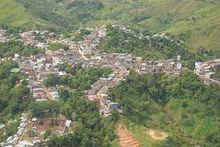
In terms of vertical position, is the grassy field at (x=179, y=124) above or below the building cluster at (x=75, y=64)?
below

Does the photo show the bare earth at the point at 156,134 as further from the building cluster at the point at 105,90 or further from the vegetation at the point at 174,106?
the building cluster at the point at 105,90

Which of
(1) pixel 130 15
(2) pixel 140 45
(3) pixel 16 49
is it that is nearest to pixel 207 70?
(2) pixel 140 45

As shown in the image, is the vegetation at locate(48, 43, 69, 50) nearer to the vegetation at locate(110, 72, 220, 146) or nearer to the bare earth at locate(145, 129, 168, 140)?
the vegetation at locate(110, 72, 220, 146)

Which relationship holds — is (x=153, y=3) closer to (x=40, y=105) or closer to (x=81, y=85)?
(x=81, y=85)

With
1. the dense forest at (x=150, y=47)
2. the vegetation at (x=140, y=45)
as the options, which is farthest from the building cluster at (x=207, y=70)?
the vegetation at (x=140, y=45)

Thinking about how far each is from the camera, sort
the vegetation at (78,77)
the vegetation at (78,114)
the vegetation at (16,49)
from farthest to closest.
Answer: the vegetation at (16,49) < the vegetation at (78,77) < the vegetation at (78,114)

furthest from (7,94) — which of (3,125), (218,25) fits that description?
(218,25)

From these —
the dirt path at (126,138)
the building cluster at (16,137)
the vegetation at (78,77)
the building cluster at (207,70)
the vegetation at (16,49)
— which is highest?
the vegetation at (78,77)

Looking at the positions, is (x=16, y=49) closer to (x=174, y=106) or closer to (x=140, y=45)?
(x=140, y=45)
